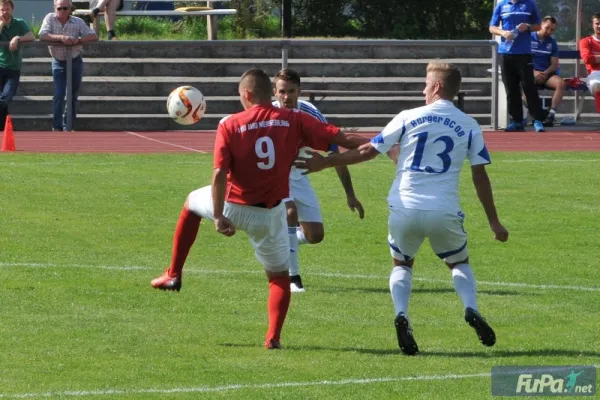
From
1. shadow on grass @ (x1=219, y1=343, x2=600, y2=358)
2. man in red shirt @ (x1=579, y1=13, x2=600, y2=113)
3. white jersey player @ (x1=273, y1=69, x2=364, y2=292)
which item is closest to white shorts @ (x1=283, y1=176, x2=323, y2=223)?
white jersey player @ (x1=273, y1=69, x2=364, y2=292)

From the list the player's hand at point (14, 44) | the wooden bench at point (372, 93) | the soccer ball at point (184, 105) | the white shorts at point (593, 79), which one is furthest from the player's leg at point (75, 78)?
the soccer ball at point (184, 105)

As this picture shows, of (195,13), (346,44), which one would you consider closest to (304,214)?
(346,44)

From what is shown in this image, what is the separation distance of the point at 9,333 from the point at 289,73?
287 centimetres

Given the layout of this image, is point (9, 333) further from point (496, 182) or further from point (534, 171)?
point (534, 171)

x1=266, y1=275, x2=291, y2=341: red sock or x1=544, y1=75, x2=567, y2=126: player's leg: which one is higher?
x1=266, y1=275, x2=291, y2=341: red sock

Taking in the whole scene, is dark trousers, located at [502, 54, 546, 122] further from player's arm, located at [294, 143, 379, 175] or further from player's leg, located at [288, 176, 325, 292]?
player's arm, located at [294, 143, 379, 175]

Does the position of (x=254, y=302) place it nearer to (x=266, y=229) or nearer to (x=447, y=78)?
(x=266, y=229)

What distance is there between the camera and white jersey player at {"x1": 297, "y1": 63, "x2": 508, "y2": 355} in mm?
8070

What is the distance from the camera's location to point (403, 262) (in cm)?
837

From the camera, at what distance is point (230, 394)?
705 centimetres

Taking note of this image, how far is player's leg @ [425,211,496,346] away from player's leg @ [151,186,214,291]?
1.64 metres

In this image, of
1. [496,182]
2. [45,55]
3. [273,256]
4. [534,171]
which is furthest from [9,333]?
[45,55]

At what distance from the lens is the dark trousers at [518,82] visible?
23.1m

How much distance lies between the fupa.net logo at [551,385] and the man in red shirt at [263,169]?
1.67 m
